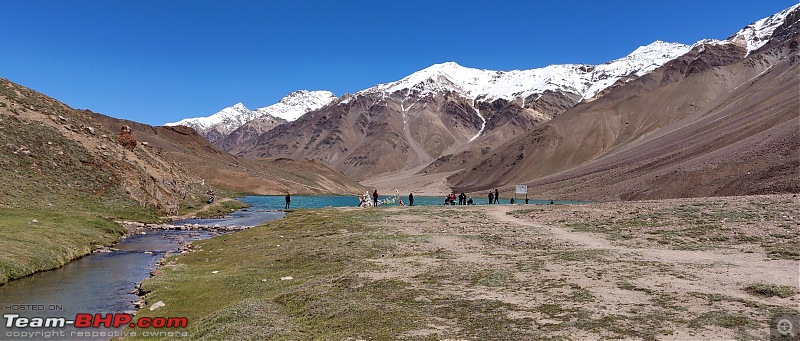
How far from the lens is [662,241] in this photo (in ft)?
98.9

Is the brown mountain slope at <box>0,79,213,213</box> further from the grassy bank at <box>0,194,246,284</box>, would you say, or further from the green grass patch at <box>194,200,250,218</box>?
the green grass patch at <box>194,200,250,218</box>

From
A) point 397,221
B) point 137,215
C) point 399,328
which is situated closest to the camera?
point 399,328

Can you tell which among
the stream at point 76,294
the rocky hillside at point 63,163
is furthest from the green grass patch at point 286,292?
the rocky hillside at point 63,163

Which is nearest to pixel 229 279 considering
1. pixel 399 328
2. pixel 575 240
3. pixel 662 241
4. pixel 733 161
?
pixel 399 328

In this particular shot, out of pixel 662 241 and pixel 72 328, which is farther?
pixel 662 241

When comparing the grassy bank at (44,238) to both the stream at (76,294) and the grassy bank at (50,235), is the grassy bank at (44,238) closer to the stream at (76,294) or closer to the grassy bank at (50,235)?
the grassy bank at (50,235)

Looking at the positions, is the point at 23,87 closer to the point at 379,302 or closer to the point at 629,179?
the point at 379,302

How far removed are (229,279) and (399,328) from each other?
14282mm
